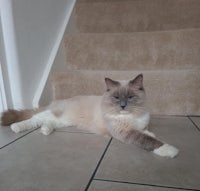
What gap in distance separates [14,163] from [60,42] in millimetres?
1141

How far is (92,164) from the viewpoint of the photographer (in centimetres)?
86

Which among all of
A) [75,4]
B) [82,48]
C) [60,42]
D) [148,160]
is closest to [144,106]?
[148,160]

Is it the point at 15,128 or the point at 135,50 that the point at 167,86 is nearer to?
the point at 135,50

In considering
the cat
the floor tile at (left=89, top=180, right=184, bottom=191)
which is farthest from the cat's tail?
the floor tile at (left=89, top=180, right=184, bottom=191)

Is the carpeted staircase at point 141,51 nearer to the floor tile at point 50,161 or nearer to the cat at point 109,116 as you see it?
the cat at point 109,116

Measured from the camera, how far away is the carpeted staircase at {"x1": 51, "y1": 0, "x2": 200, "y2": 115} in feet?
4.91

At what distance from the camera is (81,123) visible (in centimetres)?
135

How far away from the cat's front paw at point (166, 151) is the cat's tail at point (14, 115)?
2.70 feet

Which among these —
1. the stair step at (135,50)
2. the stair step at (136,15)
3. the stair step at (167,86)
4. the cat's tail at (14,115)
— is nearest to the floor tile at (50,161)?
the cat's tail at (14,115)

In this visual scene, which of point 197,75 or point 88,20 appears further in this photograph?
point 88,20

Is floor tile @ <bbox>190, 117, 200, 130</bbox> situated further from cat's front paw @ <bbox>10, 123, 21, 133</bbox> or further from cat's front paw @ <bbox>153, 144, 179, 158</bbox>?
cat's front paw @ <bbox>10, 123, 21, 133</bbox>

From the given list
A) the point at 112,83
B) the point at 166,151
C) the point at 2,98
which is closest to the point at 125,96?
the point at 112,83

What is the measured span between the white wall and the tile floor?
41 centimetres

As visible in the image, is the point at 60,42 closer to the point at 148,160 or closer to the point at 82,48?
the point at 82,48
